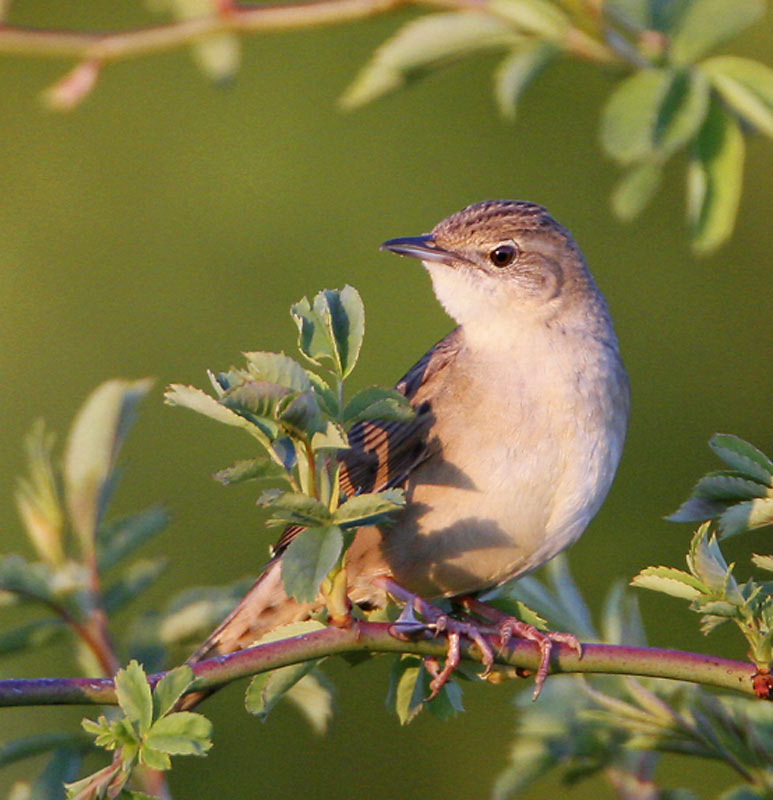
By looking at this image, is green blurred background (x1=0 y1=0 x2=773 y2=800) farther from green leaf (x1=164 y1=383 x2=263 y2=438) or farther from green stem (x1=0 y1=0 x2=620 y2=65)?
green leaf (x1=164 y1=383 x2=263 y2=438)

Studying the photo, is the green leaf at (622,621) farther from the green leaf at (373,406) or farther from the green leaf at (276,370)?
the green leaf at (276,370)

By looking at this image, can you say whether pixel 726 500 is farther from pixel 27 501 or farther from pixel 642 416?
pixel 642 416

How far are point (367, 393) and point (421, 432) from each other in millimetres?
1612

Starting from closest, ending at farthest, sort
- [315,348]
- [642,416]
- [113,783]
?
[113,783], [315,348], [642,416]

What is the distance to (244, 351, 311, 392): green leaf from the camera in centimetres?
203

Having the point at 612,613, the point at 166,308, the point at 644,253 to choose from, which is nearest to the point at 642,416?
the point at 644,253

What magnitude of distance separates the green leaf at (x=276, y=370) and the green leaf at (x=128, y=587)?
98 cm

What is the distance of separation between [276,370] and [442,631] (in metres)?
0.88

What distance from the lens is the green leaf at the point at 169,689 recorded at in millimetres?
1932

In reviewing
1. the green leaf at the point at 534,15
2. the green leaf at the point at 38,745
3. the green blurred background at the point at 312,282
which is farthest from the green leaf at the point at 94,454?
the green blurred background at the point at 312,282

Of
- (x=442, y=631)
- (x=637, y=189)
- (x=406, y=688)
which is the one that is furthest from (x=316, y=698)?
(x=637, y=189)

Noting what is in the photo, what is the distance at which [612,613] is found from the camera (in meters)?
3.02

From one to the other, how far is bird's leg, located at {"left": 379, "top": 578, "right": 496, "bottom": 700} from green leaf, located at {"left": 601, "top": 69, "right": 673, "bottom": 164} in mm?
995

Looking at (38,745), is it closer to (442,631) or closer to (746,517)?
(442,631)
